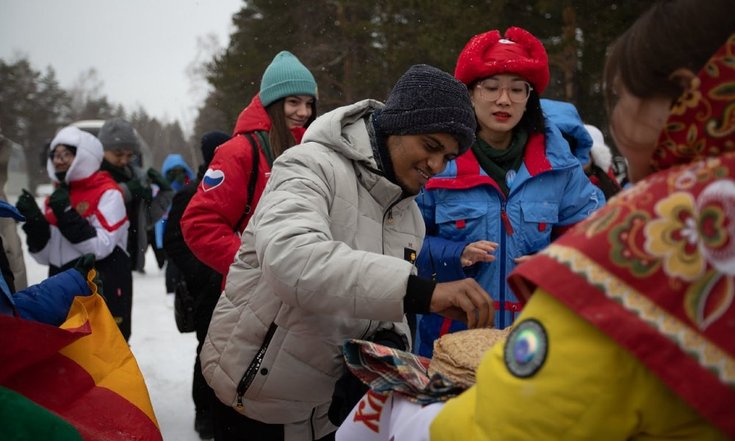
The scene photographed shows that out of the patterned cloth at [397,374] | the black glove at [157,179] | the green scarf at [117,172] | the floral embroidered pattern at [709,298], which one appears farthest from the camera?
the black glove at [157,179]

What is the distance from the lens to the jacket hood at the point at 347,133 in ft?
6.53

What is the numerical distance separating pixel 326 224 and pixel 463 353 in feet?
1.68

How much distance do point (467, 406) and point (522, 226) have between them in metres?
1.64

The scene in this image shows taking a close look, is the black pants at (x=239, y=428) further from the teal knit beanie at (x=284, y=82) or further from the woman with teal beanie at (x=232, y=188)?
the teal knit beanie at (x=284, y=82)

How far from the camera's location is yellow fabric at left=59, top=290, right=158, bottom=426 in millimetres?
1895

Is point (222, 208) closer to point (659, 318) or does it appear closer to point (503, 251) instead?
point (503, 251)

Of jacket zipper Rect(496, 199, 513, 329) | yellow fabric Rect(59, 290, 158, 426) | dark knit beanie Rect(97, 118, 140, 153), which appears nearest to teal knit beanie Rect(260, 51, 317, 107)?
jacket zipper Rect(496, 199, 513, 329)

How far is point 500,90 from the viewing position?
2787 mm

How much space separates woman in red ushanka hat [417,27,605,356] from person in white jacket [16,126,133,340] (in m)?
2.87

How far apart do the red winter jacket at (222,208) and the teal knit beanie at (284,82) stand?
1.48ft

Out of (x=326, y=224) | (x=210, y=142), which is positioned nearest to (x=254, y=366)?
(x=326, y=224)

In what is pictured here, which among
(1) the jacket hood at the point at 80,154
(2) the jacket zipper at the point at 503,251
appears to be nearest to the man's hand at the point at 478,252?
(2) the jacket zipper at the point at 503,251

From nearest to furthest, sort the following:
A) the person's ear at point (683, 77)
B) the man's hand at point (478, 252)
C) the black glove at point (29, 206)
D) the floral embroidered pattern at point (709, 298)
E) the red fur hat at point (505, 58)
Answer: the floral embroidered pattern at point (709, 298), the person's ear at point (683, 77), the man's hand at point (478, 252), the red fur hat at point (505, 58), the black glove at point (29, 206)

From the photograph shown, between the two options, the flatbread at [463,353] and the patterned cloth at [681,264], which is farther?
the flatbread at [463,353]
